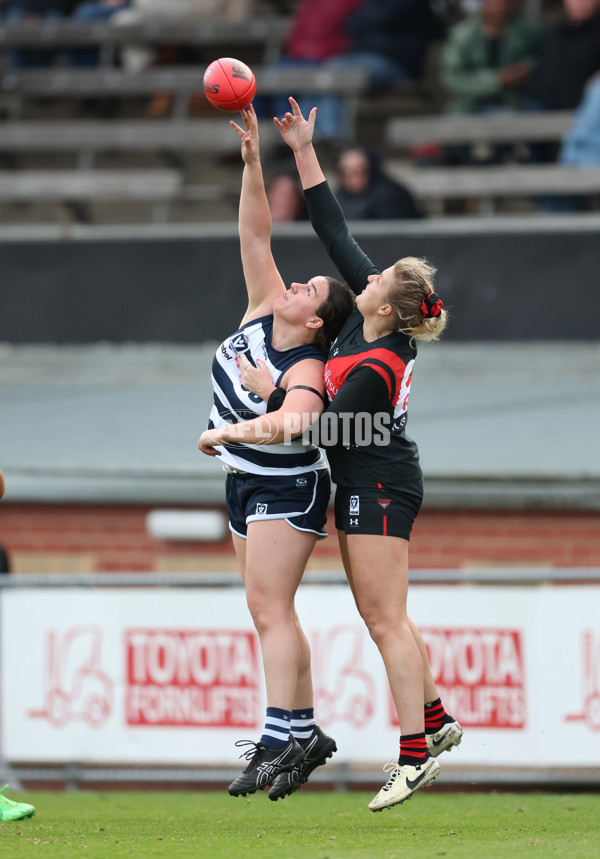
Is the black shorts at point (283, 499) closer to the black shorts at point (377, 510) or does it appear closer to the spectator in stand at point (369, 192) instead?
the black shorts at point (377, 510)

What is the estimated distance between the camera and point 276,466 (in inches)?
197

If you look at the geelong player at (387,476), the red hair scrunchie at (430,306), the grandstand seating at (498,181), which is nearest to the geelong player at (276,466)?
the geelong player at (387,476)

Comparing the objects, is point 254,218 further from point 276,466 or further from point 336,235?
point 276,466

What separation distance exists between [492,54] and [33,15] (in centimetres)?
532

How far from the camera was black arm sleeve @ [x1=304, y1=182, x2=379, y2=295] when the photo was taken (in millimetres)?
5109

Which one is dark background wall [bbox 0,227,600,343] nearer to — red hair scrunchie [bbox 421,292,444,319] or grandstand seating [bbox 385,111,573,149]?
grandstand seating [bbox 385,111,573,149]

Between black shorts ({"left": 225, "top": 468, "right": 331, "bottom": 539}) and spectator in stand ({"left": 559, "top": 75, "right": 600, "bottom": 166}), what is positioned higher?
spectator in stand ({"left": 559, "top": 75, "right": 600, "bottom": 166})

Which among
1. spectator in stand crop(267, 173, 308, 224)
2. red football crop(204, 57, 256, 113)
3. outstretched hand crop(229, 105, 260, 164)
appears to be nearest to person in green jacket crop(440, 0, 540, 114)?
spectator in stand crop(267, 173, 308, 224)

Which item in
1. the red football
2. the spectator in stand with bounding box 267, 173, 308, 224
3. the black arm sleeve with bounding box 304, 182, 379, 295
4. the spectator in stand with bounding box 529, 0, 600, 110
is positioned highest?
the spectator in stand with bounding box 529, 0, 600, 110

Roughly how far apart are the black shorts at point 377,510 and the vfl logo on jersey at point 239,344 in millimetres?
678

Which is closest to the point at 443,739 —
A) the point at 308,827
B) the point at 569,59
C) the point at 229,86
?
the point at 308,827

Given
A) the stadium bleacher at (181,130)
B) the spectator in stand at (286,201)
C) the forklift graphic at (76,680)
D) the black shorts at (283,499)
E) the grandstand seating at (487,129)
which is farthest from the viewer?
the stadium bleacher at (181,130)

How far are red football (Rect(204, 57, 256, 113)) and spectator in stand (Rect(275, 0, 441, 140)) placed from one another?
644 cm

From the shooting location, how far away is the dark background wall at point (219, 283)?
9.70 metres
